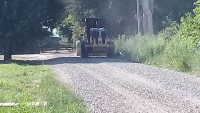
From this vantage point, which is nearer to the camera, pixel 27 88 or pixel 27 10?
pixel 27 88

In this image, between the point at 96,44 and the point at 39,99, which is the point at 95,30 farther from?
the point at 39,99

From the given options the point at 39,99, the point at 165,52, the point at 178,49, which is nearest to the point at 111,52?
the point at 165,52

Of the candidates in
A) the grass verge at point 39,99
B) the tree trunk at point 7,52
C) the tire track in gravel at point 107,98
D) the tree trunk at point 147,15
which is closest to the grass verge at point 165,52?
the tree trunk at point 147,15

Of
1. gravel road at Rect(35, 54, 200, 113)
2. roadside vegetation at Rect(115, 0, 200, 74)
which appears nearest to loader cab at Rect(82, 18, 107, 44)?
roadside vegetation at Rect(115, 0, 200, 74)

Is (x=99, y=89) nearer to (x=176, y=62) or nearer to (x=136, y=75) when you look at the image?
(x=136, y=75)

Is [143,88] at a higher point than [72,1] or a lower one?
lower

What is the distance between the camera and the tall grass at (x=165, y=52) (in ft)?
77.7

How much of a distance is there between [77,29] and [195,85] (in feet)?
154

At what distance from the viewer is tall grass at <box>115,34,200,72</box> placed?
933 inches

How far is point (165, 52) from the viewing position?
28.0 metres

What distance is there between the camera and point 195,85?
1692 centimetres

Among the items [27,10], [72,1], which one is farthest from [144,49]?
[72,1]

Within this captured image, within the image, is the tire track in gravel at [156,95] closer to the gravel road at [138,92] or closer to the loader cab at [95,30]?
the gravel road at [138,92]

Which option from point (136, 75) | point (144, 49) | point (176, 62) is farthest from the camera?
point (144, 49)
